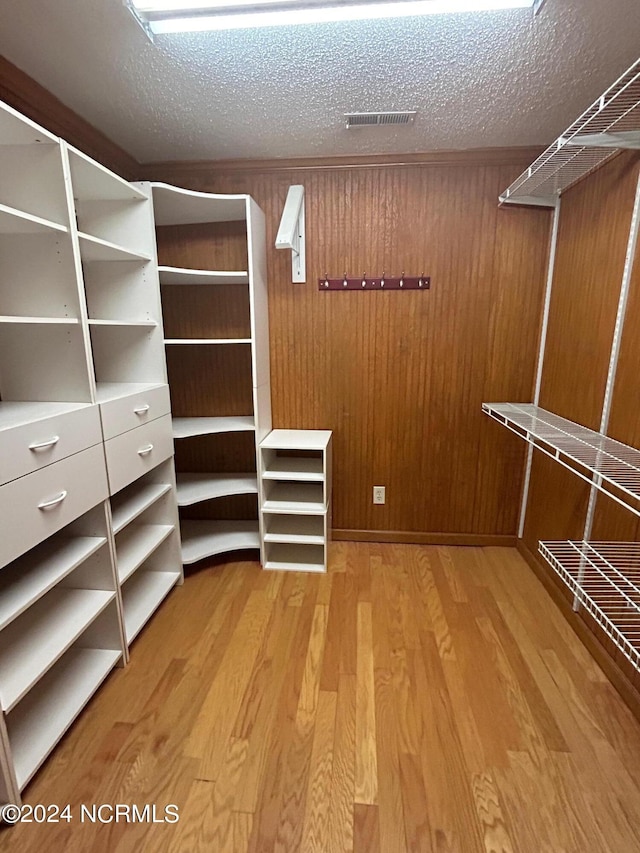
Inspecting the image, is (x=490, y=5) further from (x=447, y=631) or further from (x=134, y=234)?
(x=447, y=631)

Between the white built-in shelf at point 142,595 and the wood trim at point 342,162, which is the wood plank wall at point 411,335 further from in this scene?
the white built-in shelf at point 142,595

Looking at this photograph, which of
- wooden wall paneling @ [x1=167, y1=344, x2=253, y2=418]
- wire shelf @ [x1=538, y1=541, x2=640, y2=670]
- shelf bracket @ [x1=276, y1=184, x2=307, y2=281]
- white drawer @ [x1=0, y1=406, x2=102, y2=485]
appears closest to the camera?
white drawer @ [x1=0, y1=406, x2=102, y2=485]

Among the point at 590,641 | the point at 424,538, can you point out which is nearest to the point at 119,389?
the point at 424,538

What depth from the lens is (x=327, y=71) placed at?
149 centimetres

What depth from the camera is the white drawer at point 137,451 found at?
1.60 metres

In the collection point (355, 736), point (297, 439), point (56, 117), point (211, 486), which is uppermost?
point (56, 117)

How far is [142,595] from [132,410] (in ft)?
3.10

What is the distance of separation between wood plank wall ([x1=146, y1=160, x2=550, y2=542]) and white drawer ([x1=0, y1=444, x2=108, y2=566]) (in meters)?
1.26

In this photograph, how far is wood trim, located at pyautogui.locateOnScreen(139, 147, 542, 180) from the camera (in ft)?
6.97

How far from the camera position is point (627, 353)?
5.26 ft

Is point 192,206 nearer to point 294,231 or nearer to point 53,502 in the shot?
point 294,231

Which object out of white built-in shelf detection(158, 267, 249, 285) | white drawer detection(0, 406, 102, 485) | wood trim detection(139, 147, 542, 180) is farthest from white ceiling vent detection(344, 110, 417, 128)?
white drawer detection(0, 406, 102, 485)

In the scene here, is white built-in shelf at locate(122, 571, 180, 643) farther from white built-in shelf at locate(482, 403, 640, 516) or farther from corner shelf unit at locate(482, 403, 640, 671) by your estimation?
white built-in shelf at locate(482, 403, 640, 516)

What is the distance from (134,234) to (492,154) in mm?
1846
